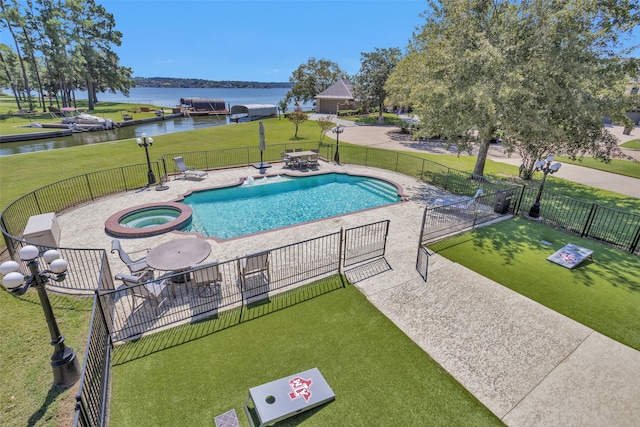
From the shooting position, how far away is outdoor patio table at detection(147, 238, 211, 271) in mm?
7322

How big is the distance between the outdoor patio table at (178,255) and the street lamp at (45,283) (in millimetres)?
2323

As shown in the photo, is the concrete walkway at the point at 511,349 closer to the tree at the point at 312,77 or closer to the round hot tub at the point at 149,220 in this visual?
the round hot tub at the point at 149,220

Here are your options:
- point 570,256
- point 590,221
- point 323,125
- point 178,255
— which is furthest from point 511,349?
point 323,125

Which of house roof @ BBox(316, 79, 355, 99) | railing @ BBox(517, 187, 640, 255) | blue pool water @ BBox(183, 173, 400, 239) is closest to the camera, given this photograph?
railing @ BBox(517, 187, 640, 255)

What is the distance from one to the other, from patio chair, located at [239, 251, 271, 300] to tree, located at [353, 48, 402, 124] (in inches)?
1515

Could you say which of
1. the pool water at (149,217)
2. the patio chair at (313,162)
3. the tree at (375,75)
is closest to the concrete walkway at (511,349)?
the pool water at (149,217)

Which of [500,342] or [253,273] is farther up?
[253,273]

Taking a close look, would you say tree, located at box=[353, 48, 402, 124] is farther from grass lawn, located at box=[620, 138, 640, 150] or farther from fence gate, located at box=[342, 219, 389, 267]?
fence gate, located at box=[342, 219, 389, 267]

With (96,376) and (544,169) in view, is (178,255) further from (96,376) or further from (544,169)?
(544,169)

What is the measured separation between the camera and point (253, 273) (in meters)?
7.70

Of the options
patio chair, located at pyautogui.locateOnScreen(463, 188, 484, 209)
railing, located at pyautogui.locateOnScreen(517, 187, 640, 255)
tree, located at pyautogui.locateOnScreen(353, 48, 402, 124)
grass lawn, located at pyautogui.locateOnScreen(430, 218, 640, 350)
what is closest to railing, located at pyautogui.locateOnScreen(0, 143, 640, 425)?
railing, located at pyautogui.locateOnScreen(517, 187, 640, 255)

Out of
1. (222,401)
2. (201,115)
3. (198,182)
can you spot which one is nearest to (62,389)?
(222,401)

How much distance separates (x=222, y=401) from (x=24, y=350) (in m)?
4.30

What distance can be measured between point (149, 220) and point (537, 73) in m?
16.9
